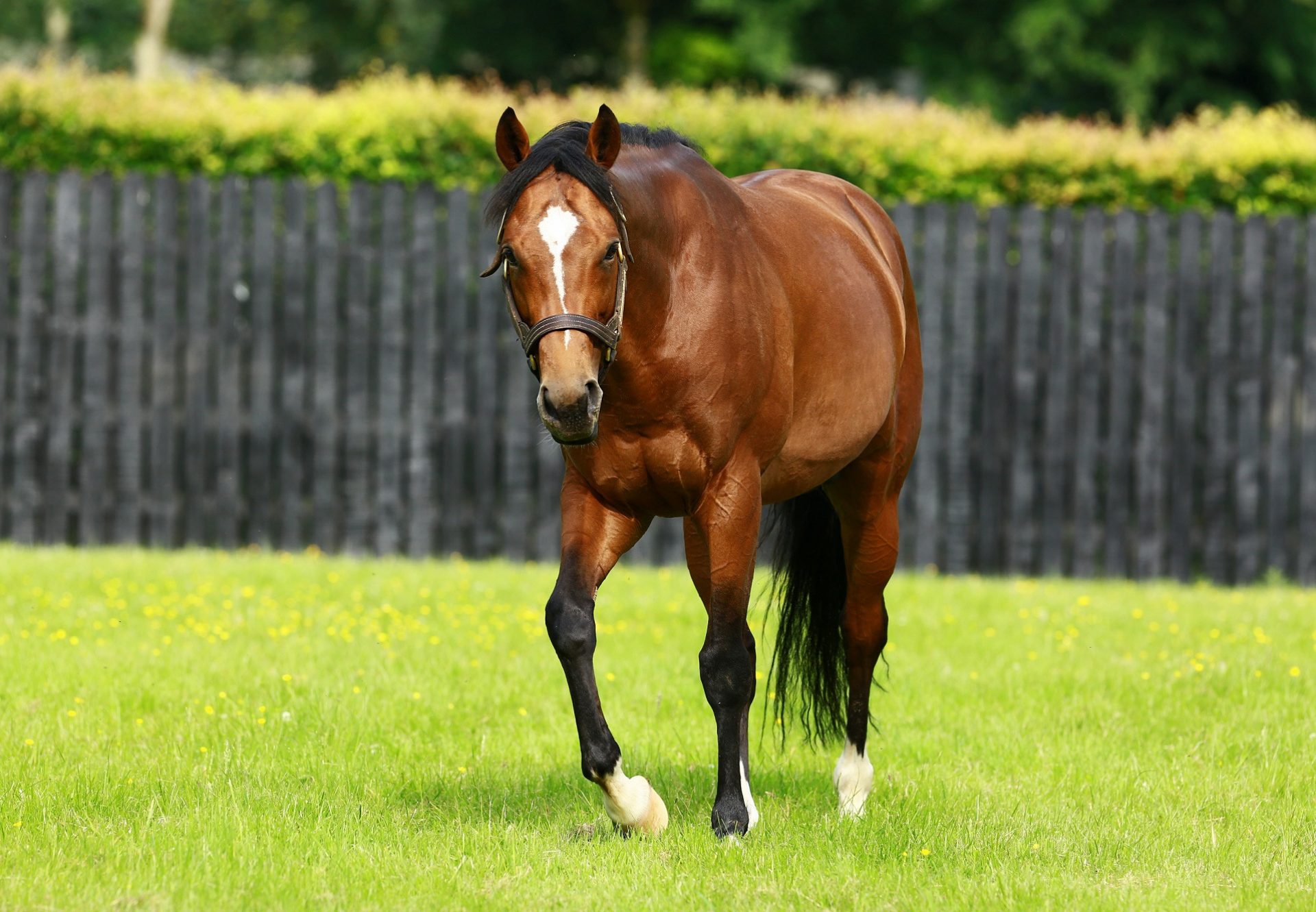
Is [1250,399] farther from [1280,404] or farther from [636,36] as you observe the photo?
[636,36]

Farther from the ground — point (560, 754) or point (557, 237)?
point (557, 237)

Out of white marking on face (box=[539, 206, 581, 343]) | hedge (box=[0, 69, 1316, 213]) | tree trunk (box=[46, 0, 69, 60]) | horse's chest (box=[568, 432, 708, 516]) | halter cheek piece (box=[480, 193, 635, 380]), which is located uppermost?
tree trunk (box=[46, 0, 69, 60])

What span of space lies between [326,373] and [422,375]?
2.20 feet

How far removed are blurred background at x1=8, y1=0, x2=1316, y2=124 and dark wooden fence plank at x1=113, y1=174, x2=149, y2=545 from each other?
817cm

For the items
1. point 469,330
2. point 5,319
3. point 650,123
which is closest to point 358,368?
point 469,330

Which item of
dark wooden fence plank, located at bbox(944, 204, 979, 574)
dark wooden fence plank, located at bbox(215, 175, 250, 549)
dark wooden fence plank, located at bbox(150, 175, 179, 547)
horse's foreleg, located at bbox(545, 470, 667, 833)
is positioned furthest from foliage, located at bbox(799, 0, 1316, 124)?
horse's foreleg, located at bbox(545, 470, 667, 833)

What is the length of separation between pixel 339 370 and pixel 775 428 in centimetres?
636

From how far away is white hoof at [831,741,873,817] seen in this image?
211 inches

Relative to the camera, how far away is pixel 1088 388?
1058 cm

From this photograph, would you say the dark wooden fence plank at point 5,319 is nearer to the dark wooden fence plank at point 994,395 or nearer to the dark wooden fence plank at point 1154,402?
the dark wooden fence plank at point 994,395

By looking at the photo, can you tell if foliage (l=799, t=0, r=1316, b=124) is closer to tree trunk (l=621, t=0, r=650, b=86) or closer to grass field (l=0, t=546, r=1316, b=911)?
tree trunk (l=621, t=0, r=650, b=86)

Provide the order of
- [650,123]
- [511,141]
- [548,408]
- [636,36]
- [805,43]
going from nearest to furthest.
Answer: [548,408] < [511,141] < [650,123] < [805,43] < [636,36]

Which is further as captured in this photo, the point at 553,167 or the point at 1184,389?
the point at 1184,389

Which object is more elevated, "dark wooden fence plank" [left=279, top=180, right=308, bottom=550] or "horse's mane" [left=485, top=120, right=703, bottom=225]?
"horse's mane" [left=485, top=120, right=703, bottom=225]
